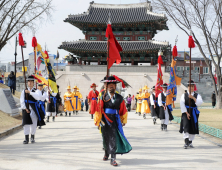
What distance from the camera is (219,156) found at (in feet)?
22.1

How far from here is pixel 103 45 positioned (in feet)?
115

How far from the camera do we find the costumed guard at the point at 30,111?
8586 millimetres

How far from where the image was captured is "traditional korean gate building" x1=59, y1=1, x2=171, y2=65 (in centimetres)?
3447

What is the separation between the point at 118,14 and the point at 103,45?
457 cm

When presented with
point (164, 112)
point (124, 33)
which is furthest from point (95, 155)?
point (124, 33)

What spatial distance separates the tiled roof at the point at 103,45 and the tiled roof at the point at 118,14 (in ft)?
7.82

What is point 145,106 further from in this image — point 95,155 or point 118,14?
point 118,14

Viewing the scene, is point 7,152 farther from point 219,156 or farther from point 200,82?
point 200,82

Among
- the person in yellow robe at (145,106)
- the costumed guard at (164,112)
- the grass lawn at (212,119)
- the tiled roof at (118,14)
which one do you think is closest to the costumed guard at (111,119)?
the costumed guard at (164,112)

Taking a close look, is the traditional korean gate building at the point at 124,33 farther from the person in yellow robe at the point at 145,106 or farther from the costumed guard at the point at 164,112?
the costumed guard at the point at 164,112

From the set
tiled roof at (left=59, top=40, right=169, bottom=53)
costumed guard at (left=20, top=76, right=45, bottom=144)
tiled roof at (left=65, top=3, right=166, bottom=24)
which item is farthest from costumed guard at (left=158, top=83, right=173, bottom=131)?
tiled roof at (left=65, top=3, right=166, bottom=24)

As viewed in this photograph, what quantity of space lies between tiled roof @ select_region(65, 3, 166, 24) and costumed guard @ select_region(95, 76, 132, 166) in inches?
1146

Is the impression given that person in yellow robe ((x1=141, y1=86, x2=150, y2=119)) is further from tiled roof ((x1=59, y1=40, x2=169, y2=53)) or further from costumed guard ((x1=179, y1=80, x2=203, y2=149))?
tiled roof ((x1=59, y1=40, x2=169, y2=53))

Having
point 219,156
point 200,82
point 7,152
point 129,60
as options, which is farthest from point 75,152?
point 200,82
